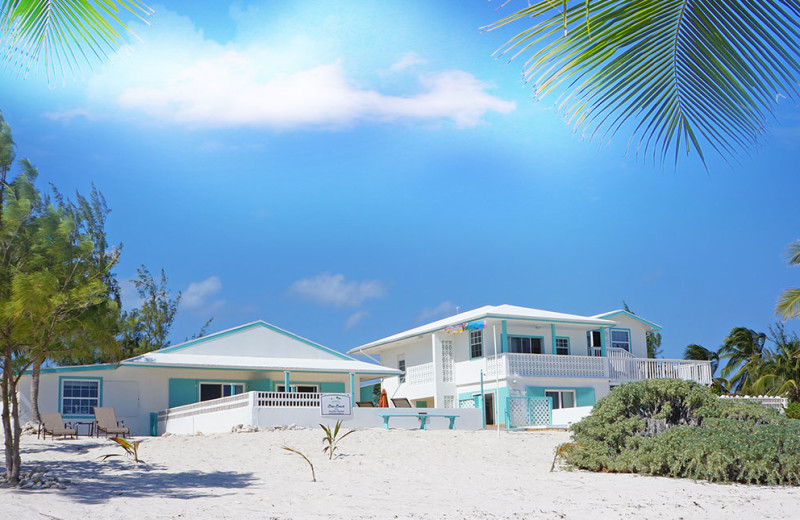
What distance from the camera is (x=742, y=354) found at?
4369 centimetres

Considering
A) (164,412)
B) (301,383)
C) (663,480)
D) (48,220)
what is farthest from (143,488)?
(301,383)

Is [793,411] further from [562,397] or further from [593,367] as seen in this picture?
[562,397]

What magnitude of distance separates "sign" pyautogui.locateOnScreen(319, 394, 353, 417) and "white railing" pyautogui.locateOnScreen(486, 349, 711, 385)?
668 centimetres

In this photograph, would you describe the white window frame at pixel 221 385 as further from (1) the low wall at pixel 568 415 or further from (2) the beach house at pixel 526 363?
(1) the low wall at pixel 568 415

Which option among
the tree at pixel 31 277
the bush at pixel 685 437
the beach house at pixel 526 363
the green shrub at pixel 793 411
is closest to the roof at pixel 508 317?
the beach house at pixel 526 363

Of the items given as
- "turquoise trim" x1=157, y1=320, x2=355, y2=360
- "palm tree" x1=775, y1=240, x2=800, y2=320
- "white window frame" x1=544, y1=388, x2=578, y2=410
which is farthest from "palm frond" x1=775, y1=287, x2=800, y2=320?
"turquoise trim" x1=157, y1=320, x2=355, y2=360

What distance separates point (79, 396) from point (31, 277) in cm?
1714

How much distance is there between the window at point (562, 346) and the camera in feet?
109

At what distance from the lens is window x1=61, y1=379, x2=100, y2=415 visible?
2720 centimetres

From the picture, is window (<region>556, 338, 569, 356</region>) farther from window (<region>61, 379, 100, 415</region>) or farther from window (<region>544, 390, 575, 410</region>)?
window (<region>61, 379, 100, 415</region>)

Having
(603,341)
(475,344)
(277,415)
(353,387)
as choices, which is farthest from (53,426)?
(603,341)

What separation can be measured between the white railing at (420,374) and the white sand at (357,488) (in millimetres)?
13448

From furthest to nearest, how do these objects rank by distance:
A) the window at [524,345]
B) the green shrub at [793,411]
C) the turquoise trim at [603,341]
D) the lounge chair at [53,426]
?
the turquoise trim at [603,341] < the window at [524,345] < the green shrub at [793,411] < the lounge chair at [53,426]

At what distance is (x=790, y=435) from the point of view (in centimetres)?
1357
